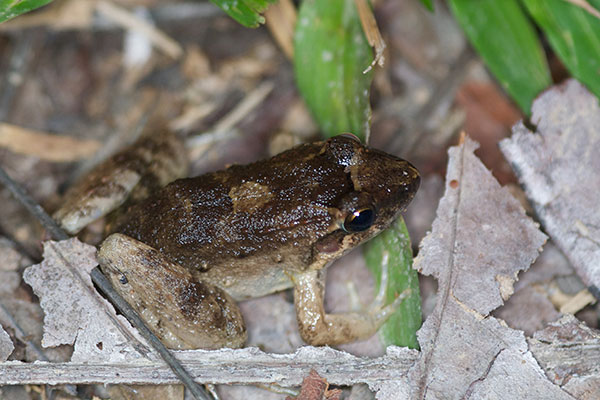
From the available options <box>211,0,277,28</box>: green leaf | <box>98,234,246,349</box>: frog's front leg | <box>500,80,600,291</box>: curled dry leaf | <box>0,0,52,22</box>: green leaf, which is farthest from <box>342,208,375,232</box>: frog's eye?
<box>0,0,52,22</box>: green leaf

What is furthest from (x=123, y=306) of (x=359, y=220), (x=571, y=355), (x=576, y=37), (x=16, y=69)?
(x=576, y=37)

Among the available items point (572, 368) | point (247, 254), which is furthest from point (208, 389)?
point (572, 368)

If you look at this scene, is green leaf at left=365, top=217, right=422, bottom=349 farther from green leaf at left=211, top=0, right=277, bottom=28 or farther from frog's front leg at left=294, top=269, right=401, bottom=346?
green leaf at left=211, top=0, right=277, bottom=28

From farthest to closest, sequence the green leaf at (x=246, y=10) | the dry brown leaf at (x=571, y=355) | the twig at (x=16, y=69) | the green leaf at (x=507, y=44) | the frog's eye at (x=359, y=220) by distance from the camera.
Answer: the twig at (x=16, y=69) → the green leaf at (x=507, y=44) → the green leaf at (x=246, y=10) → the frog's eye at (x=359, y=220) → the dry brown leaf at (x=571, y=355)

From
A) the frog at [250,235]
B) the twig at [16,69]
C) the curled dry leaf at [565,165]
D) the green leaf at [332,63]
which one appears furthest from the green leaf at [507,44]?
the twig at [16,69]

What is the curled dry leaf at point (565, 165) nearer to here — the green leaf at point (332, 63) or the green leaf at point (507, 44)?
the green leaf at point (507, 44)

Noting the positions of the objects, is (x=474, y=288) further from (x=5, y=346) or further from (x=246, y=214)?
(x=5, y=346)
